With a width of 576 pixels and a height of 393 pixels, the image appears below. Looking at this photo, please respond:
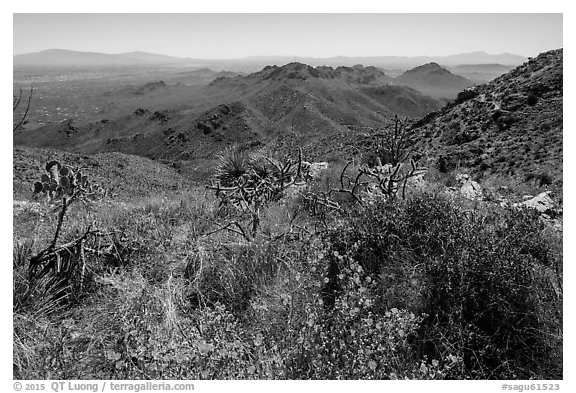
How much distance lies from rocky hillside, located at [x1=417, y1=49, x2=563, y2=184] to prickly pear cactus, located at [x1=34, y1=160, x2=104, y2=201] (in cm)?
928

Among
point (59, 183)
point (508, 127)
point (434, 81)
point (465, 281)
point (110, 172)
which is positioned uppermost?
point (434, 81)

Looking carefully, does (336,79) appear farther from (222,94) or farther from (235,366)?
(235,366)

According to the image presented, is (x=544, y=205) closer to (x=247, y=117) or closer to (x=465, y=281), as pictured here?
(x=465, y=281)

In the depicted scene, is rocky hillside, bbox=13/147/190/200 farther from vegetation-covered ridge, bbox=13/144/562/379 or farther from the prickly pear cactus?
vegetation-covered ridge, bbox=13/144/562/379

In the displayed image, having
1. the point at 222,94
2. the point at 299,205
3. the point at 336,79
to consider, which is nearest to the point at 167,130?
the point at 222,94

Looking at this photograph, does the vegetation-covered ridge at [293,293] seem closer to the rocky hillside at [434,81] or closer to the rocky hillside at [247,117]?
the rocky hillside at [247,117]

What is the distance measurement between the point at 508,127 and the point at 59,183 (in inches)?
643

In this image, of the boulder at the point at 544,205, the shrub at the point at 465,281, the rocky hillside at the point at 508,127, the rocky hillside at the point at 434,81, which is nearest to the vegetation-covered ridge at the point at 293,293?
the shrub at the point at 465,281

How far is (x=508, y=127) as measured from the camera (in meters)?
15.8

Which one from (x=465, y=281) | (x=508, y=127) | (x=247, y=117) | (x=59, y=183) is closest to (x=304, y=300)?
(x=465, y=281)

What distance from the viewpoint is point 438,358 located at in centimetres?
281

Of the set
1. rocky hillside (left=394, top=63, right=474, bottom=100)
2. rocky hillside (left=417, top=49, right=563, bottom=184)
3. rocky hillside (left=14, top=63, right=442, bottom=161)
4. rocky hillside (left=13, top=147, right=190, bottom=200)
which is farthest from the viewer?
rocky hillside (left=394, top=63, right=474, bottom=100)

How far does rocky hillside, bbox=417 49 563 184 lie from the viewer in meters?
11.7

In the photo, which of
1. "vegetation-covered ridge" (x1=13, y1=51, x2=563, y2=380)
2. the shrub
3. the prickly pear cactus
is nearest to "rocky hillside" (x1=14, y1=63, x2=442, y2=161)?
"vegetation-covered ridge" (x1=13, y1=51, x2=563, y2=380)
